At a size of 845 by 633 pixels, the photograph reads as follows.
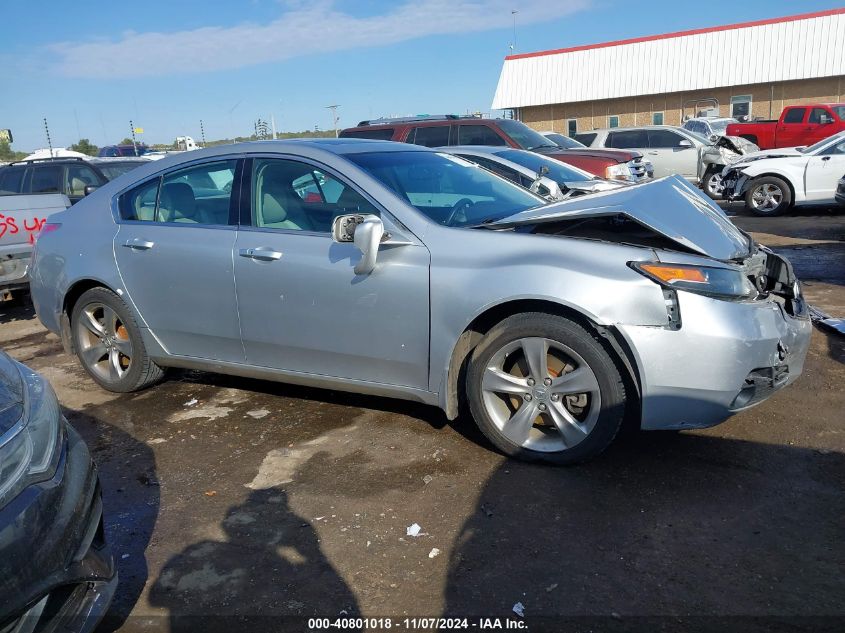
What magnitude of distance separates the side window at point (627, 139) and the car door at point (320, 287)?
1438cm

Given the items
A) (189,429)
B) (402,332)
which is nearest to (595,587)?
(402,332)

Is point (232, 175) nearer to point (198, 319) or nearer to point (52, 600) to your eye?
point (198, 319)

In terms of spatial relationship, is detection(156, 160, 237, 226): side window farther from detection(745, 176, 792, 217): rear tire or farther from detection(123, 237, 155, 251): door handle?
detection(745, 176, 792, 217): rear tire

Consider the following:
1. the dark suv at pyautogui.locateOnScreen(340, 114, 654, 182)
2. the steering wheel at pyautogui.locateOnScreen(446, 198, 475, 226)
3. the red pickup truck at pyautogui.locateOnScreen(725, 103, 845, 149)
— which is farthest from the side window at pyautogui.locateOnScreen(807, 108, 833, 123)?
the steering wheel at pyautogui.locateOnScreen(446, 198, 475, 226)

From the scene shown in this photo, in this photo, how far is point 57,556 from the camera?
2209mm

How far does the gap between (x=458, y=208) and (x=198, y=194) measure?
1698 millimetres

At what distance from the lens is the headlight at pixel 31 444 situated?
7.14ft

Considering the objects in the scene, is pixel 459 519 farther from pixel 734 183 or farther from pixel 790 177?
pixel 734 183

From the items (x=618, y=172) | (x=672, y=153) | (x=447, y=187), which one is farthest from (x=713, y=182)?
(x=447, y=187)

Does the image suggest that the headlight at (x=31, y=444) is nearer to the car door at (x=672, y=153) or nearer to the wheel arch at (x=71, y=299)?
the wheel arch at (x=71, y=299)

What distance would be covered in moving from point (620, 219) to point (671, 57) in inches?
1361

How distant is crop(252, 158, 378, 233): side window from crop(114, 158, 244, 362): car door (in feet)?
0.65

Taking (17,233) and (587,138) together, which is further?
(587,138)

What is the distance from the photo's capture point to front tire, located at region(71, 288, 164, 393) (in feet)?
16.0
